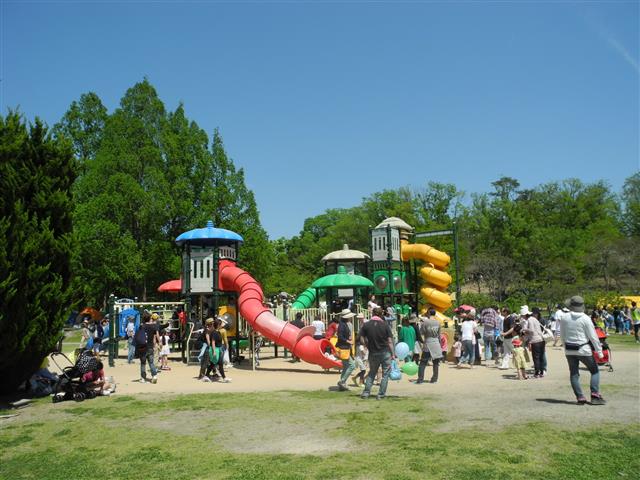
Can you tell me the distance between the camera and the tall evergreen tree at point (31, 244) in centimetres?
995

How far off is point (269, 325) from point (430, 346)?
18.1 ft

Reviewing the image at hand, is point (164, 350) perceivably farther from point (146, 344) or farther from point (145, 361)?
point (146, 344)

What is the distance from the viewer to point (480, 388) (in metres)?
A: 11.4

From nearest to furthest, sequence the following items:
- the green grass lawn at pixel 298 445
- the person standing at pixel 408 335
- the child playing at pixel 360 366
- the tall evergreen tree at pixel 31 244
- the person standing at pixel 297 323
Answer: the green grass lawn at pixel 298 445, the tall evergreen tree at pixel 31 244, the child playing at pixel 360 366, the person standing at pixel 408 335, the person standing at pixel 297 323

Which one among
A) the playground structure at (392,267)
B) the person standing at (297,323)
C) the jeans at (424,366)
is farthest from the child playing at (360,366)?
the playground structure at (392,267)

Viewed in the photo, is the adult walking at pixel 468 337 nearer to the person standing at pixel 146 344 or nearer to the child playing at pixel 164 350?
the person standing at pixel 146 344

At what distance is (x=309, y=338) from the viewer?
1512cm

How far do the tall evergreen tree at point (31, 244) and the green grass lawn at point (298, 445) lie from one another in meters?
1.72

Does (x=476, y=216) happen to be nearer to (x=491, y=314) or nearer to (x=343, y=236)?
(x=343, y=236)

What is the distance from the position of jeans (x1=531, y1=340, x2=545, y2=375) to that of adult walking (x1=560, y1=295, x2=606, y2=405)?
396cm

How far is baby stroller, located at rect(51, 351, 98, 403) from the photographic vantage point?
1095 centimetres

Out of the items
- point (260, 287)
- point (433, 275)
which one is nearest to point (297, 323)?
point (260, 287)

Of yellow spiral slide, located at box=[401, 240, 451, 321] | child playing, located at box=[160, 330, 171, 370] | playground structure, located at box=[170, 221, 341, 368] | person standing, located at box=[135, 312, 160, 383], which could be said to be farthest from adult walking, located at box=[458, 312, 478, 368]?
yellow spiral slide, located at box=[401, 240, 451, 321]

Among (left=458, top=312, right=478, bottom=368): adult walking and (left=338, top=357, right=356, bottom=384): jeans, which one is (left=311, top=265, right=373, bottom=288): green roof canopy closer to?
(left=458, top=312, right=478, bottom=368): adult walking
